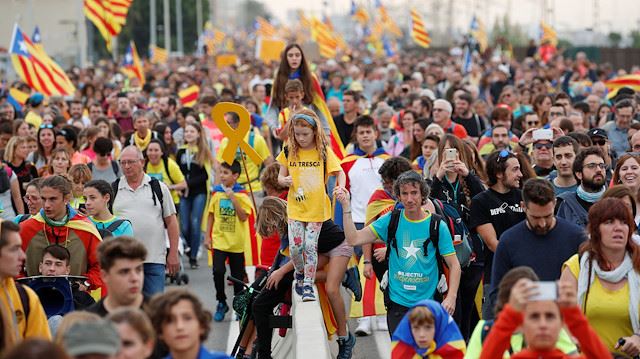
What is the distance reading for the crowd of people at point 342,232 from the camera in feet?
20.6

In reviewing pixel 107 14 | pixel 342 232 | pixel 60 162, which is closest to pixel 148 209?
pixel 342 232

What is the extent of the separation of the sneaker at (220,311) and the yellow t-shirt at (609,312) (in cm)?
590

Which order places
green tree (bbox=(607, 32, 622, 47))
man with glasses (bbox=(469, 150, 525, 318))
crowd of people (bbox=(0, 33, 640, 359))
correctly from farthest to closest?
1. green tree (bbox=(607, 32, 622, 47))
2. man with glasses (bbox=(469, 150, 525, 318))
3. crowd of people (bbox=(0, 33, 640, 359))

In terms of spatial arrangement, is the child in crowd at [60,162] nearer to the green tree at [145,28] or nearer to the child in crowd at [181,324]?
the child in crowd at [181,324]

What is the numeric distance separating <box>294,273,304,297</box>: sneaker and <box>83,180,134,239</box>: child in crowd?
48.4 inches

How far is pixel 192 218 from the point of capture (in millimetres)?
16250

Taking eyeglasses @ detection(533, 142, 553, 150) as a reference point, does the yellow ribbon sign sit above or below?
above

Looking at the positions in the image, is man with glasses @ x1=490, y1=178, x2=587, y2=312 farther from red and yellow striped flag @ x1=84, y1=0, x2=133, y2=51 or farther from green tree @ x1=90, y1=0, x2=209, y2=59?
green tree @ x1=90, y1=0, x2=209, y2=59

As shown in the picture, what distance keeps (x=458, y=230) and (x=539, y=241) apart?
1.82m

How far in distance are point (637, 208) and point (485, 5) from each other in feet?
381

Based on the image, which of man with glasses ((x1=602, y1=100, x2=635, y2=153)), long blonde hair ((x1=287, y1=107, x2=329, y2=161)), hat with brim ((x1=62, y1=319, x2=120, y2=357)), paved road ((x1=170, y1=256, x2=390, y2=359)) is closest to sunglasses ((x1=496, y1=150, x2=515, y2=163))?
long blonde hair ((x1=287, y1=107, x2=329, y2=161))

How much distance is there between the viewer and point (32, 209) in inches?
425

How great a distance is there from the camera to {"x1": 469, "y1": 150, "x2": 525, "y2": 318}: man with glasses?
973 cm

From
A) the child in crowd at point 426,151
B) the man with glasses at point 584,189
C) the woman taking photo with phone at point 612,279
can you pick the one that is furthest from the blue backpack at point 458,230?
the child in crowd at point 426,151
